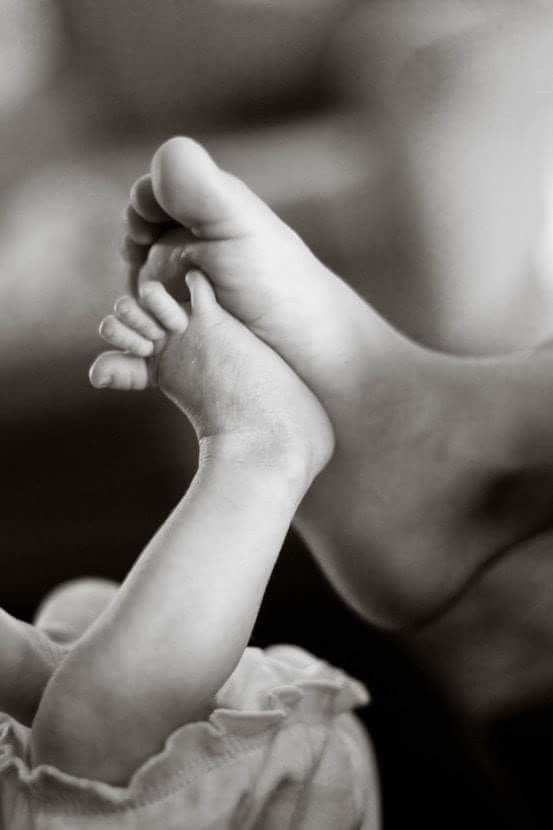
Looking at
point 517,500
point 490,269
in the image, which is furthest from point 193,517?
point 490,269

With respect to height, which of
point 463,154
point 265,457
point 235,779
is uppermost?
point 463,154

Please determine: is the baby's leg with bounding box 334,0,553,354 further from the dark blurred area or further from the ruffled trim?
the ruffled trim

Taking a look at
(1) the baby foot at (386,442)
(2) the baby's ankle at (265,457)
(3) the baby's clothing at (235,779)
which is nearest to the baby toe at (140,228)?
(1) the baby foot at (386,442)

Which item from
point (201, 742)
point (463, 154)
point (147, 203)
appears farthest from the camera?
point (463, 154)

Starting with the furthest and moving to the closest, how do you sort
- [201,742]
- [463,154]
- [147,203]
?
[463,154], [147,203], [201,742]

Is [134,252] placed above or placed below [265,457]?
above

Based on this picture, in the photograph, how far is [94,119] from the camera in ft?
2.25

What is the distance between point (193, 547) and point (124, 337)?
0.39ft

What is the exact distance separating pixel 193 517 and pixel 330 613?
0.21m

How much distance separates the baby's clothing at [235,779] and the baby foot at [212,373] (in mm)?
96

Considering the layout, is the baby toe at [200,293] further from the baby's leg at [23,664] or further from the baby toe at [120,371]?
the baby's leg at [23,664]

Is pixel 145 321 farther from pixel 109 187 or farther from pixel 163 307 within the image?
pixel 109 187

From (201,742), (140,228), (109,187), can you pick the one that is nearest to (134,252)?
(140,228)

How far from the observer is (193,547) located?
1.27 ft
